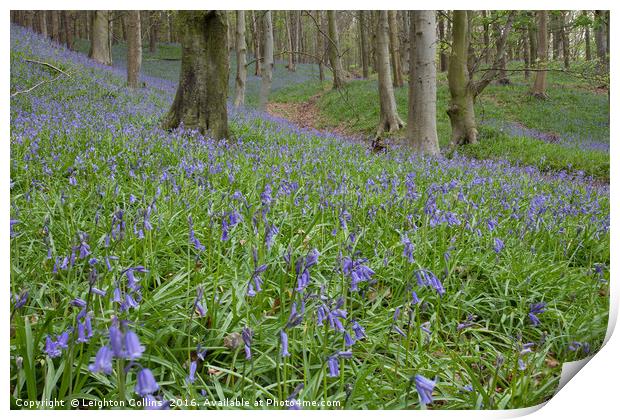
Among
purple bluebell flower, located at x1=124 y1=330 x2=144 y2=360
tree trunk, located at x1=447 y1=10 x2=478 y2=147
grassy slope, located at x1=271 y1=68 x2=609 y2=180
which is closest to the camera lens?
purple bluebell flower, located at x1=124 y1=330 x2=144 y2=360

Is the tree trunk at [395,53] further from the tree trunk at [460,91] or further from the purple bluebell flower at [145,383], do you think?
the purple bluebell flower at [145,383]

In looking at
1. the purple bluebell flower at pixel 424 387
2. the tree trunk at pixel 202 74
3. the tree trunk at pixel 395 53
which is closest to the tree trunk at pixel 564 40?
the purple bluebell flower at pixel 424 387

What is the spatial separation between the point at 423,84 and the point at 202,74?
2866mm

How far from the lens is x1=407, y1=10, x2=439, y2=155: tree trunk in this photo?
572 cm

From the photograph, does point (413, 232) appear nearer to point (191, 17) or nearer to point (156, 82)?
point (191, 17)

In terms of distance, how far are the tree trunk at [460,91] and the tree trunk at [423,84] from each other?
764 mm

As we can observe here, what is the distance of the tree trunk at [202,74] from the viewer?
476 cm

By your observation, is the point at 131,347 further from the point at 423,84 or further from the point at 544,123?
the point at 423,84

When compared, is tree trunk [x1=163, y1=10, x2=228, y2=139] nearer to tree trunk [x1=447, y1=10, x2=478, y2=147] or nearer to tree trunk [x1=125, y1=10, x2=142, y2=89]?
tree trunk [x1=125, y1=10, x2=142, y2=89]

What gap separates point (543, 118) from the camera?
17.2ft

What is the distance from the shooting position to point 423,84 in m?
5.93

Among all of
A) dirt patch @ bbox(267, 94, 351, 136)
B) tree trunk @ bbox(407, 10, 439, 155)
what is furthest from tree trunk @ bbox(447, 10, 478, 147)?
dirt patch @ bbox(267, 94, 351, 136)

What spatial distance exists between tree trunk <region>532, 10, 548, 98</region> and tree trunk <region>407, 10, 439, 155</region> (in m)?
1.26

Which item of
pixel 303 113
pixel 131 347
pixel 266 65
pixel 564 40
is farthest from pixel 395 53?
pixel 131 347
